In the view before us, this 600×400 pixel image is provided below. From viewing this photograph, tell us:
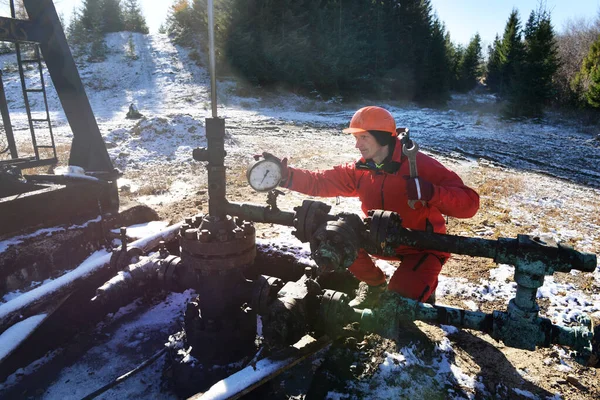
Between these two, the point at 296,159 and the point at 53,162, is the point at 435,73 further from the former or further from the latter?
the point at 53,162

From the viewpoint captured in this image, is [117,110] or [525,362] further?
[117,110]

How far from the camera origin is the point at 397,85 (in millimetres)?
28672

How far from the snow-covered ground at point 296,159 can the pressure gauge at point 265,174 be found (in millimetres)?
1290

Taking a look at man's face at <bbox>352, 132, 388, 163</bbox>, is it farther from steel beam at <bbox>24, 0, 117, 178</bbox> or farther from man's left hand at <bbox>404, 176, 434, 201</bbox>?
steel beam at <bbox>24, 0, 117, 178</bbox>

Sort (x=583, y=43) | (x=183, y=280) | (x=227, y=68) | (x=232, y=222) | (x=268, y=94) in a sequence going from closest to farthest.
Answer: (x=232, y=222) < (x=183, y=280) < (x=268, y=94) < (x=227, y=68) < (x=583, y=43)

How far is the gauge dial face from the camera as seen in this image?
2393mm

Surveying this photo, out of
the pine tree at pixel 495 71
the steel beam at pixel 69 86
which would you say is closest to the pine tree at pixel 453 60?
the pine tree at pixel 495 71

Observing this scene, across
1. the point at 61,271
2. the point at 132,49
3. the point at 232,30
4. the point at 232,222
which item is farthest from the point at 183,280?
the point at 132,49

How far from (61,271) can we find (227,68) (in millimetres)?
22781

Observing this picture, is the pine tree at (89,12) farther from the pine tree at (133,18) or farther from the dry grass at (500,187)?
the dry grass at (500,187)

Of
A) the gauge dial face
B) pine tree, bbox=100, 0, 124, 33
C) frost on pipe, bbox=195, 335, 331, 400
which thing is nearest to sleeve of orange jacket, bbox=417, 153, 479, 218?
the gauge dial face

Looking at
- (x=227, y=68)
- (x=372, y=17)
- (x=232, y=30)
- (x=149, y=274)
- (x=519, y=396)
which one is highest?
(x=372, y=17)

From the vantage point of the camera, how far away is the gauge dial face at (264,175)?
2.39m

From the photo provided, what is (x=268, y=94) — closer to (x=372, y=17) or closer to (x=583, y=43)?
(x=372, y=17)
